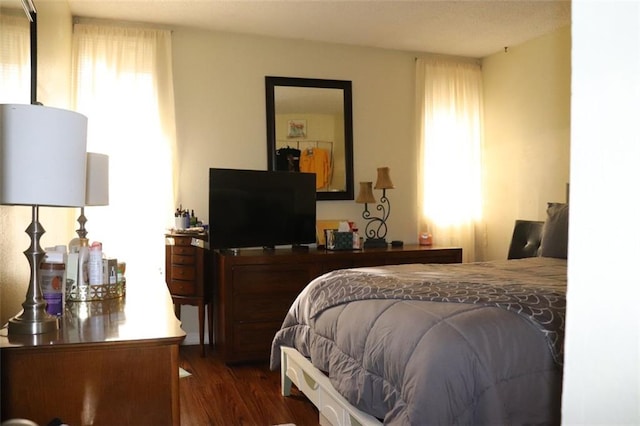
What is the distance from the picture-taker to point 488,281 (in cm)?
243

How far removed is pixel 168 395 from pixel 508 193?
13.6 feet

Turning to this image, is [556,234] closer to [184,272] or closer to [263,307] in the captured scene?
[263,307]

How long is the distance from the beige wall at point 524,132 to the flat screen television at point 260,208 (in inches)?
74.6

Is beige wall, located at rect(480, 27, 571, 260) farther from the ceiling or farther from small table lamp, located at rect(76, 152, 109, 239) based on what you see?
small table lamp, located at rect(76, 152, 109, 239)

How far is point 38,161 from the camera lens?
1268 millimetres

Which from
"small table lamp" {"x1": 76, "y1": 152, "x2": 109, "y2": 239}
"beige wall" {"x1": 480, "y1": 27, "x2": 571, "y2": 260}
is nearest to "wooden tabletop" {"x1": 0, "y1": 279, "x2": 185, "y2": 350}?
"small table lamp" {"x1": 76, "y1": 152, "x2": 109, "y2": 239}

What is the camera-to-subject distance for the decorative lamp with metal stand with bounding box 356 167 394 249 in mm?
4402

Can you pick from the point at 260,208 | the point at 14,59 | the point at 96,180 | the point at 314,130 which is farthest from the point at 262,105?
the point at 14,59

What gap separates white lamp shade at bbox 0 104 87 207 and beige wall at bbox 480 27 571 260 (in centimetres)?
383

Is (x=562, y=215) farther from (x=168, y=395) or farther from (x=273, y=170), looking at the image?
(x=168, y=395)

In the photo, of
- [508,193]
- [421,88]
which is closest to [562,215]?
[508,193]

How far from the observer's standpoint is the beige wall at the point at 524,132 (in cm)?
428

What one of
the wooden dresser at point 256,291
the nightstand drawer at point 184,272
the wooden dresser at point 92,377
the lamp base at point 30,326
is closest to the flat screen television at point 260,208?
the wooden dresser at point 256,291

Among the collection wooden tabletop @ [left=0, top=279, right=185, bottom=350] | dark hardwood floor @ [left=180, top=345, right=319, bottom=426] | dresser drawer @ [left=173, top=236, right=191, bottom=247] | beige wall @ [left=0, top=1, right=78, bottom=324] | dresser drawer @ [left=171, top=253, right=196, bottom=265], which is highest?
beige wall @ [left=0, top=1, right=78, bottom=324]
